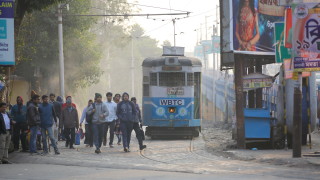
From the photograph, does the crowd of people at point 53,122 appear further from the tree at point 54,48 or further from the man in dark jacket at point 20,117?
the tree at point 54,48

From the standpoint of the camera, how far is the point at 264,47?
17.7 metres

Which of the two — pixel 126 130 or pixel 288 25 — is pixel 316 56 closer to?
pixel 288 25

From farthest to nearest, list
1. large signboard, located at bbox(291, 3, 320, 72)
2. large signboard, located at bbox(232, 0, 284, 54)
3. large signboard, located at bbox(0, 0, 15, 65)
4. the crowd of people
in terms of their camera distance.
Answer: large signboard, located at bbox(232, 0, 284, 54) < large signboard, located at bbox(0, 0, 15, 65) < the crowd of people < large signboard, located at bbox(291, 3, 320, 72)

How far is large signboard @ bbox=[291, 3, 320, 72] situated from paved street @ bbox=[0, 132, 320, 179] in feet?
8.06

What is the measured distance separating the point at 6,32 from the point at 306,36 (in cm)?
845

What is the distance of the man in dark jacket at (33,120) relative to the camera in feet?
51.5

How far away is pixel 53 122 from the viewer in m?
16.4

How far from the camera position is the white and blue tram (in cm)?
2262

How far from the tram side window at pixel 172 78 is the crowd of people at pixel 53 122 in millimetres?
3445

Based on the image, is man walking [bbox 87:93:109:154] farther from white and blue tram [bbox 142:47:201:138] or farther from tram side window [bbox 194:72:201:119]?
tram side window [bbox 194:72:201:119]

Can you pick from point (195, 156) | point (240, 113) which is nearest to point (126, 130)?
point (195, 156)

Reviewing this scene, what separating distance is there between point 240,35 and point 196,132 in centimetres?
676

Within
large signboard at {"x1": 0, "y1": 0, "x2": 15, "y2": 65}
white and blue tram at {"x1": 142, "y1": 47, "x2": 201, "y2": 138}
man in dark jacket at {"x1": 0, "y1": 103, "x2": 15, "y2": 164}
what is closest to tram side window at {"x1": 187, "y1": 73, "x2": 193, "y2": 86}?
white and blue tram at {"x1": 142, "y1": 47, "x2": 201, "y2": 138}

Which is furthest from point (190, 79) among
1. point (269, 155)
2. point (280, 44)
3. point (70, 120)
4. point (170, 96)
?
point (269, 155)
